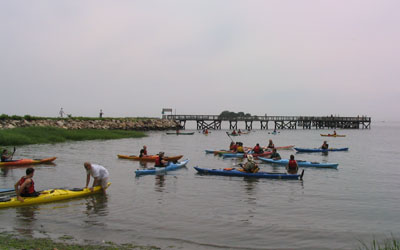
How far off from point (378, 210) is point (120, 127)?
2252 inches

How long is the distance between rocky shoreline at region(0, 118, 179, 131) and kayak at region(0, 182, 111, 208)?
33057mm

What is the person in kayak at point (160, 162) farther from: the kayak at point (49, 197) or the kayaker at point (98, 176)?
the kayak at point (49, 197)

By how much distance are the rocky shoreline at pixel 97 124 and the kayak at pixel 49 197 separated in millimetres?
33057

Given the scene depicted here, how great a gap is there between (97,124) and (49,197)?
50.3 metres

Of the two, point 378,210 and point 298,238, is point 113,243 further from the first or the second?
point 378,210

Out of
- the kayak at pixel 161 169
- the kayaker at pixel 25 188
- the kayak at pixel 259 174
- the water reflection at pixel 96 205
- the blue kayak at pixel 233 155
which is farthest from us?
the blue kayak at pixel 233 155

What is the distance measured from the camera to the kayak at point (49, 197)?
456 inches

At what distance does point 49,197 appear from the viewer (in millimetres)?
12406

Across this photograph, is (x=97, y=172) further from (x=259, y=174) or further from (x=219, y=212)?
(x=259, y=174)

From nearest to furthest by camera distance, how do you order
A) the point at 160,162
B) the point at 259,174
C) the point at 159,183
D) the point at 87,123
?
the point at 159,183
the point at 259,174
the point at 160,162
the point at 87,123

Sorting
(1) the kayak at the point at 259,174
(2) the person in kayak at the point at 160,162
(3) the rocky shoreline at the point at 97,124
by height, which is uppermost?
(3) the rocky shoreline at the point at 97,124

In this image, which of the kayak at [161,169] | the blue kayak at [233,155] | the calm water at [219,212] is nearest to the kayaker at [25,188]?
the calm water at [219,212]

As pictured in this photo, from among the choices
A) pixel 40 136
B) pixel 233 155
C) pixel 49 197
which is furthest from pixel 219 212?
pixel 40 136

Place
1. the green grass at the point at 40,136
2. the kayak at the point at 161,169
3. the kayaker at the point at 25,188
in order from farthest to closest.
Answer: the green grass at the point at 40,136, the kayak at the point at 161,169, the kayaker at the point at 25,188
